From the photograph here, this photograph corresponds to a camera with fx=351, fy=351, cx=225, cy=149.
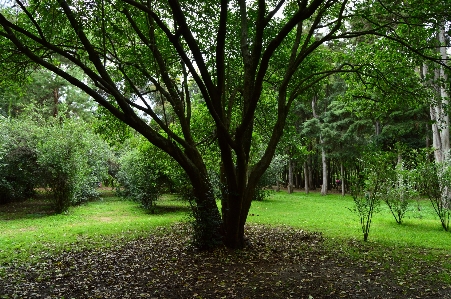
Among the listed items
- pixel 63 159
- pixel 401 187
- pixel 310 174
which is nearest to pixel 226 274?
pixel 401 187

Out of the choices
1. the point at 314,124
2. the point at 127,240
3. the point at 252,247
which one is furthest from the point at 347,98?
the point at 314,124

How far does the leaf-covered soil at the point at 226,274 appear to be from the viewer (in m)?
5.38

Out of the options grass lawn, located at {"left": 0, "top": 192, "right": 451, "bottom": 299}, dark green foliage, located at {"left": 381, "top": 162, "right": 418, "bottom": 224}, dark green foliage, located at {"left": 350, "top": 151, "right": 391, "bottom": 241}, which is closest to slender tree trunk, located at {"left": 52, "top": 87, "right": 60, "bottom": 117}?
grass lawn, located at {"left": 0, "top": 192, "right": 451, "bottom": 299}

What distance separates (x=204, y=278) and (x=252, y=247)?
2.60m

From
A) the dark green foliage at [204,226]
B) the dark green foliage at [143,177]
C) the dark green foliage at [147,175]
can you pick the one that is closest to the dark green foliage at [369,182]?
the dark green foliage at [204,226]

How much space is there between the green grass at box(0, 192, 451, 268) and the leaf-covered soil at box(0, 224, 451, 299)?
927 millimetres

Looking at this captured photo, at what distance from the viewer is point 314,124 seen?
26.3 meters

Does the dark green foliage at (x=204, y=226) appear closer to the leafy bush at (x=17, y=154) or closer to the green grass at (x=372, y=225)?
the green grass at (x=372, y=225)

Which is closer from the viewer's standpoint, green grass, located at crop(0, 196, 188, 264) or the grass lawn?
the grass lawn

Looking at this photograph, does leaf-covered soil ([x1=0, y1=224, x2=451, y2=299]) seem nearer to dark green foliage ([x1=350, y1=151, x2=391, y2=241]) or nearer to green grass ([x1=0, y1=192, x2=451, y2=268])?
green grass ([x1=0, y1=192, x2=451, y2=268])

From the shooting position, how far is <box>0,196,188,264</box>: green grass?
898cm

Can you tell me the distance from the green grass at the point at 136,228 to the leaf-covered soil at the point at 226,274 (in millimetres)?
927

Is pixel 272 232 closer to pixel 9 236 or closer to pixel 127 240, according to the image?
pixel 127 240

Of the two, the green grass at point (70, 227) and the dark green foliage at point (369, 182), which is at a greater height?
the dark green foliage at point (369, 182)
